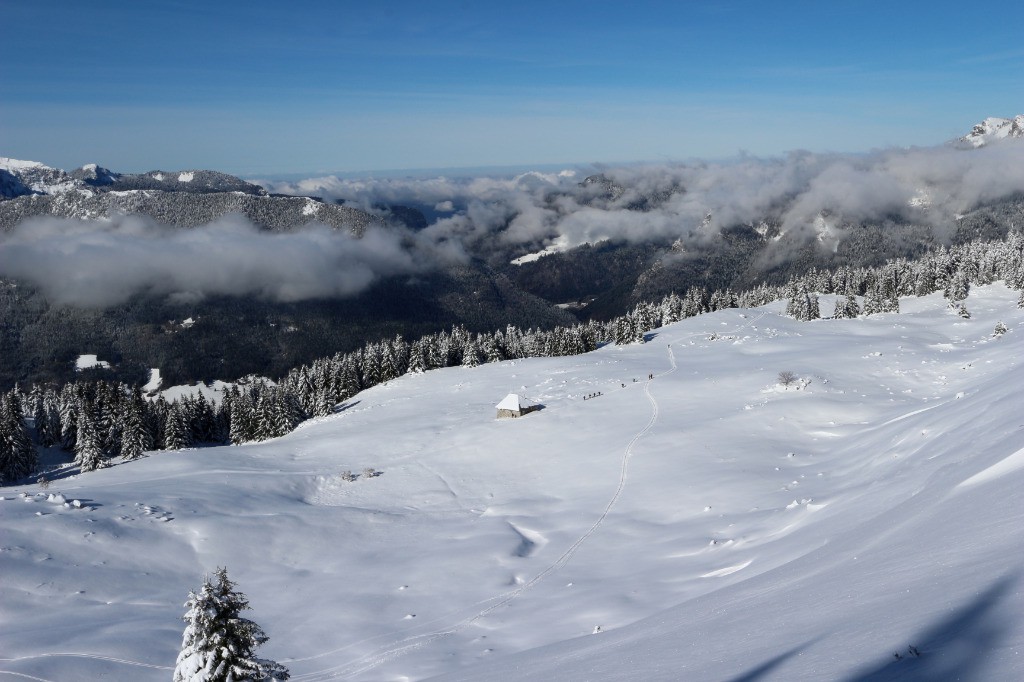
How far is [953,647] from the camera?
8.26 meters

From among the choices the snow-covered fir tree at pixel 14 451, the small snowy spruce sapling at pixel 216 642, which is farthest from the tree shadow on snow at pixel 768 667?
→ the snow-covered fir tree at pixel 14 451

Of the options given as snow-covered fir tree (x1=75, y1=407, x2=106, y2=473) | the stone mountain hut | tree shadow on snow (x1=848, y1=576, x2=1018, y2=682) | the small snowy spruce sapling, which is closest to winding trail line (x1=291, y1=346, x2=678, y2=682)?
the small snowy spruce sapling

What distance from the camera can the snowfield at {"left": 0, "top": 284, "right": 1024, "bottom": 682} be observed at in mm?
11953

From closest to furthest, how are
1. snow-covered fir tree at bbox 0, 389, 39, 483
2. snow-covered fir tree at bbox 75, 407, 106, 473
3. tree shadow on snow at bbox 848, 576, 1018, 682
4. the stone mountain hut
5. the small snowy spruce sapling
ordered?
tree shadow on snow at bbox 848, 576, 1018, 682, the small snowy spruce sapling, the stone mountain hut, snow-covered fir tree at bbox 0, 389, 39, 483, snow-covered fir tree at bbox 75, 407, 106, 473

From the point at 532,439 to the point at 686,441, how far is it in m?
12.7

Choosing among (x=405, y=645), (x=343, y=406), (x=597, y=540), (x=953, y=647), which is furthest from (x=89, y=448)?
(x=953, y=647)

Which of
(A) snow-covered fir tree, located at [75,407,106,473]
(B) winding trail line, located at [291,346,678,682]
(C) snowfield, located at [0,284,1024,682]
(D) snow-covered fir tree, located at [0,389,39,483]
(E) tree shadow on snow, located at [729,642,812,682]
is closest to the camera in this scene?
(E) tree shadow on snow, located at [729,642,812,682]

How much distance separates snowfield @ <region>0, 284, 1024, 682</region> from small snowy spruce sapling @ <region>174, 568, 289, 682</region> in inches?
265

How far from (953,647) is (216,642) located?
13089 mm

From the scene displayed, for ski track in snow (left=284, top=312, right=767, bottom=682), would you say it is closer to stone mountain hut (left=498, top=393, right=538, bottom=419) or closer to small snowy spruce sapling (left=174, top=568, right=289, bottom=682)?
small snowy spruce sapling (left=174, top=568, right=289, bottom=682)

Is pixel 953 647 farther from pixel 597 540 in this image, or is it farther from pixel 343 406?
pixel 343 406

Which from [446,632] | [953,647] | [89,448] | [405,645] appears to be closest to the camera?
[953,647]

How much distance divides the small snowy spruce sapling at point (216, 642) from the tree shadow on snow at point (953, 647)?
11399 millimetres

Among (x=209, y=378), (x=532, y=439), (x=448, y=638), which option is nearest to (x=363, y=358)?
(x=532, y=439)
